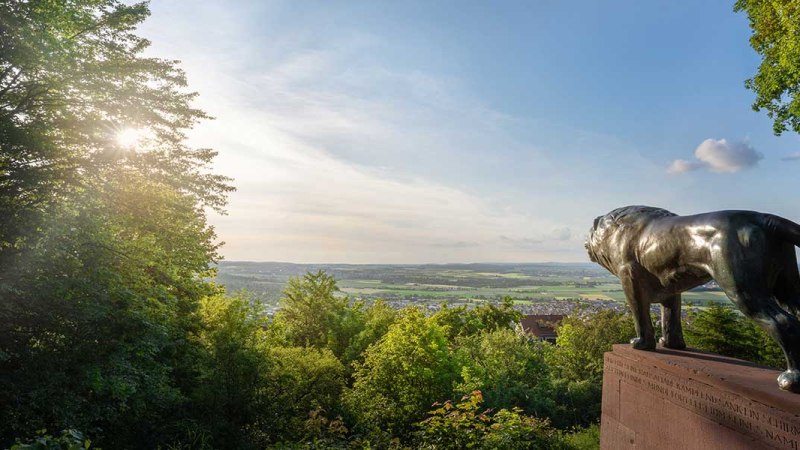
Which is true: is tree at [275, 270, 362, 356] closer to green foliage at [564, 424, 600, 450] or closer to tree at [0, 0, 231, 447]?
tree at [0, 0, 231, 447]

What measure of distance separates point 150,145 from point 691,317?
870 inches

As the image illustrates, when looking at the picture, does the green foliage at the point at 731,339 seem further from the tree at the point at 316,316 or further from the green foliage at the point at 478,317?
the tree at the point at 316,316

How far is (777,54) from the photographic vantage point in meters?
9.79

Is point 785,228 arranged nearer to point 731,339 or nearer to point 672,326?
point 672,326

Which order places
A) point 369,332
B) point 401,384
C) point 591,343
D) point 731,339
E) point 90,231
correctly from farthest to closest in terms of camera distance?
point 369,332 → point 591,343 → point 731,339 → point 401,384 → point 90,231

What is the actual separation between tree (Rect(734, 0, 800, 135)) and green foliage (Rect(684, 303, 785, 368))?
7.39m

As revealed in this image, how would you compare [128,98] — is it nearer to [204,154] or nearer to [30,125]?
[30,125]

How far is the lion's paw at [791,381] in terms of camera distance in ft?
11.6

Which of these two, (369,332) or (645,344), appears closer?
(645,344)

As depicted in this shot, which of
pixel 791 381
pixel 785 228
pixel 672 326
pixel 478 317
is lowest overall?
pixel 478 317

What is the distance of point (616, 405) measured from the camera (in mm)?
5535

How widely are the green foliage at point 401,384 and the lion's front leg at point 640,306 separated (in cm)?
696

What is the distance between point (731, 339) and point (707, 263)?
1404 centimetres


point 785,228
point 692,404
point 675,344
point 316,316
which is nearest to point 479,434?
point 675,344
